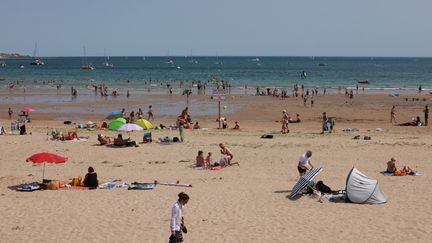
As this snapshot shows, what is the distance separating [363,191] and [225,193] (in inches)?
141

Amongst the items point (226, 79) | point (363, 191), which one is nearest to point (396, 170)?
point (363, 191)

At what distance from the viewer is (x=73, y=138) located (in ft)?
80.4

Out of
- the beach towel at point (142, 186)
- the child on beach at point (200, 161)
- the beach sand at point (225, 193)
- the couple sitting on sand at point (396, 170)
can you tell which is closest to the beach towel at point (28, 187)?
the beach sand at point (225, 193)

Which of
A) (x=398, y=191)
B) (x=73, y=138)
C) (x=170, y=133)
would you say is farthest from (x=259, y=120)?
(x=398, y=191)

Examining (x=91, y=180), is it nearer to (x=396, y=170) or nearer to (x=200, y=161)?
(x=200, y=161)

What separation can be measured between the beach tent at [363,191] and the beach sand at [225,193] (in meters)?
0.24

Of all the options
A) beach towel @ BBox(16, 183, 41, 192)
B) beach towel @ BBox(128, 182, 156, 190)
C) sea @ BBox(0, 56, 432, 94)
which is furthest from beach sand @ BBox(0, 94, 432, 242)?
sea @ BBox(0, 56, 432, 94)

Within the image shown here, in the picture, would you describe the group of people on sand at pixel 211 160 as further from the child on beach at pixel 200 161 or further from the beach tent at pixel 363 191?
the beach tent at pixel 363 191

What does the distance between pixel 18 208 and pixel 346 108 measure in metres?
33.4

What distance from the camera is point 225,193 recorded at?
15.0 meters

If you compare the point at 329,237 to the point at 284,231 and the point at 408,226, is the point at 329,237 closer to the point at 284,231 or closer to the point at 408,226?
the point at 284,231

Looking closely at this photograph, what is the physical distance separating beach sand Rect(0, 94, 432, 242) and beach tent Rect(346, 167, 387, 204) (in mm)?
242

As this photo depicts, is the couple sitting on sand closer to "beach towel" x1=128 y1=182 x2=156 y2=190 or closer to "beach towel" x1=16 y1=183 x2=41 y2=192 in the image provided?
"beach towel" x1=128 y1=182 x2=156 y2=190

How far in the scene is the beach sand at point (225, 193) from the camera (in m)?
11.6
